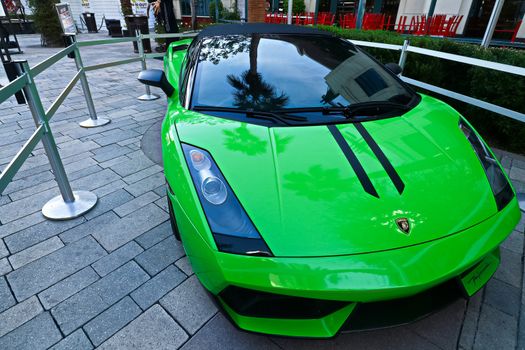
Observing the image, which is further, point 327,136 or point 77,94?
point 77,94

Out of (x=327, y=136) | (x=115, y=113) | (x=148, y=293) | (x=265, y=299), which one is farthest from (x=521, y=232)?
(x=115, y=113)

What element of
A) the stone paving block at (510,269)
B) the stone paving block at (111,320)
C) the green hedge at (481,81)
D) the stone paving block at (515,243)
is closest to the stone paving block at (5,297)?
the stone paving block at (111,320)

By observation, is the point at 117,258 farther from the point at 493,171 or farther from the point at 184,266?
the point at 493,171

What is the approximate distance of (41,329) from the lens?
1.54 meters

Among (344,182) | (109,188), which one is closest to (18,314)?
(109,188)

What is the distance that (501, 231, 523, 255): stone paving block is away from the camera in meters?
2.14

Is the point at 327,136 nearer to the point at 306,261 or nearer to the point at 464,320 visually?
the point at 306,261

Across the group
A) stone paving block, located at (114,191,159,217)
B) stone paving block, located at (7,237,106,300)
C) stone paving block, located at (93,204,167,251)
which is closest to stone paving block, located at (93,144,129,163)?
stone paving block, located at (114,191,159,217)

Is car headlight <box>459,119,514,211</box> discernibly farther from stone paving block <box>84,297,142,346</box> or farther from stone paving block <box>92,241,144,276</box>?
stone paving block <box>92,241,144,276</box>

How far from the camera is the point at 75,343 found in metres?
1.47

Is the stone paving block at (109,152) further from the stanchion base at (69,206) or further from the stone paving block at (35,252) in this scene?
the stone paving block at (35,252)

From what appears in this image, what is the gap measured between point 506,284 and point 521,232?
69cm

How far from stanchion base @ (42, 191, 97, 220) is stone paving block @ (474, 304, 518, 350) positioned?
9.04ft

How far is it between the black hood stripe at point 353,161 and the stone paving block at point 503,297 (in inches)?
43.2
